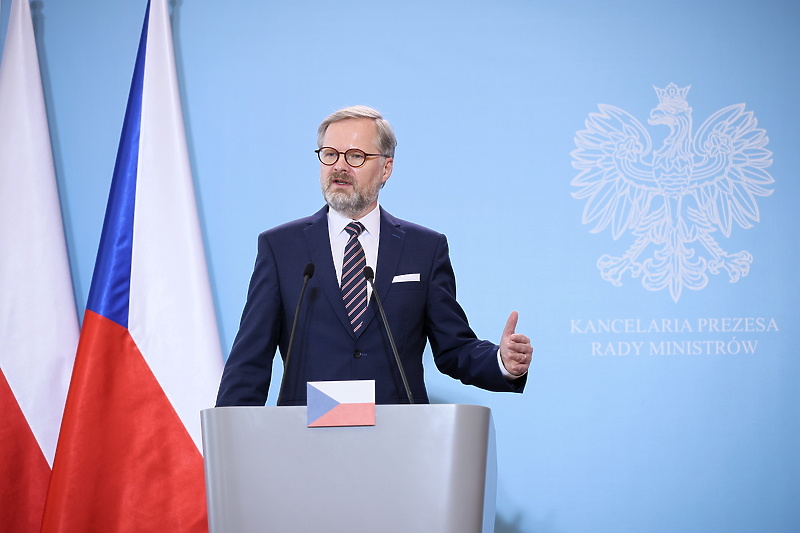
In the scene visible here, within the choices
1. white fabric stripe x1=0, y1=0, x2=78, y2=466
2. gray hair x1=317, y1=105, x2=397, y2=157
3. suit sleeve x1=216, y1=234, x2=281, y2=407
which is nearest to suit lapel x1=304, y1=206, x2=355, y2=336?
suit sleeve x1=216, y1=234, x2=281, y2=407

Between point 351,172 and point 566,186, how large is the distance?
118cm

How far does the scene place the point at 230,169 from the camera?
125 inches

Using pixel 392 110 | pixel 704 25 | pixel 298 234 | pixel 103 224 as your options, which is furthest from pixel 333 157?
pixel 704 25

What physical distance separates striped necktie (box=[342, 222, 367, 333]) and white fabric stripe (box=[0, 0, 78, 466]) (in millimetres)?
1345

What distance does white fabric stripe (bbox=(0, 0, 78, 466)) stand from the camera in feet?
9.50

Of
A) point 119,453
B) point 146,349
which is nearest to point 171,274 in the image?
point 146,349

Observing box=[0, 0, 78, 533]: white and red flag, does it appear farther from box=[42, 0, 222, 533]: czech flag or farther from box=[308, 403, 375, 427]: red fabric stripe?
box=[308, 403, 375, 427]: red fabric stripe

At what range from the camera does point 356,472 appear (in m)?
1.45

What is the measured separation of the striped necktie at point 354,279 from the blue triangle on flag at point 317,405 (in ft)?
2.04

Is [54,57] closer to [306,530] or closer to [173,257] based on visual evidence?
[173,257]

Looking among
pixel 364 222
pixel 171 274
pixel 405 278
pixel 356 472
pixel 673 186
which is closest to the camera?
pixel 356 472

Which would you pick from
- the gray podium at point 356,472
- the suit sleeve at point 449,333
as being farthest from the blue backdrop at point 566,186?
the gray podium at point 356,472

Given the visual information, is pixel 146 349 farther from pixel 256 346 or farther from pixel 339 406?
pixel 339 406

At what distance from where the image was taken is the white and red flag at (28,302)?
9.38 feet
